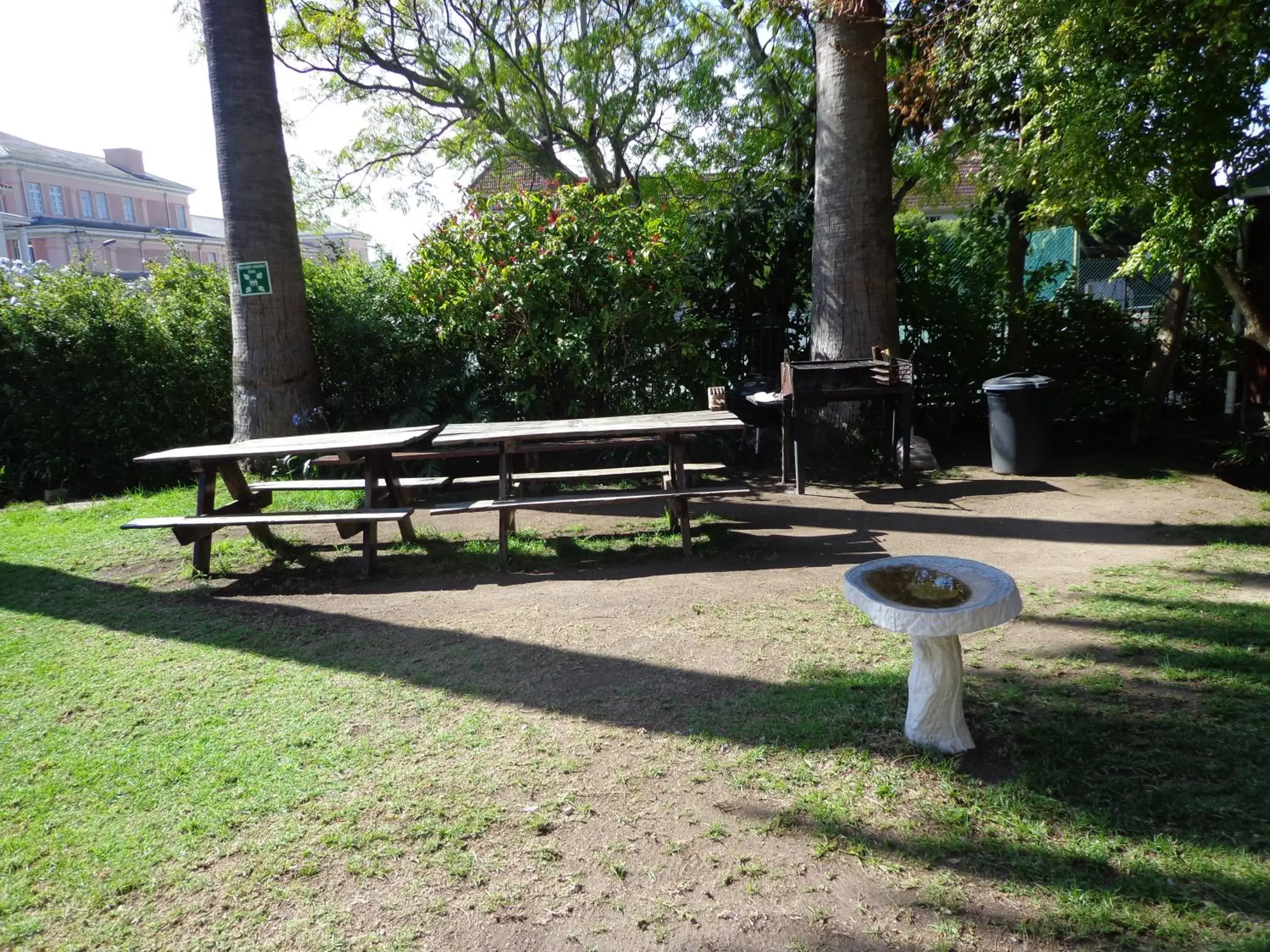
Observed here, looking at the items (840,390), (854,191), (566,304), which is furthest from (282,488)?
(854,191)

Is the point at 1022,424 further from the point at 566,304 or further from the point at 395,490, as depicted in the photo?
the point at 395,490

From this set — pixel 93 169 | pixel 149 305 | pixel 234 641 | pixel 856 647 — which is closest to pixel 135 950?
pixel 234 641

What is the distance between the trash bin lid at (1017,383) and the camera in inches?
352

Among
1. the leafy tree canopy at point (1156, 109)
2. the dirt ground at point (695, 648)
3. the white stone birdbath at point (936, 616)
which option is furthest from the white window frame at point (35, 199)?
the white stone birdbath at point (936, 616)

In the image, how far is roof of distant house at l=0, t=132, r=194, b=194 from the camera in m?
40.4

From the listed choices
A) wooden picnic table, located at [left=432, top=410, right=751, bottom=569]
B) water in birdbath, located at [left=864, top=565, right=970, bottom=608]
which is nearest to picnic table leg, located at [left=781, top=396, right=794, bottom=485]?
wooden picnic table, located at [left=432, top=410, right=751, bottom=569]

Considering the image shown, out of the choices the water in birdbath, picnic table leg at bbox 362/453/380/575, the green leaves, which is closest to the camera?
the water in birdbath

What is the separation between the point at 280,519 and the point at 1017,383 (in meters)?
6.86

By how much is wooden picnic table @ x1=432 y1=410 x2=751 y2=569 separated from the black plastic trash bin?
3.55 meters

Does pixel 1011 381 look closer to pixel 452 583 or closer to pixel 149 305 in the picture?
pixel 452 583

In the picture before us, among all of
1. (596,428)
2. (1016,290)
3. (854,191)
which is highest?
(854,191)

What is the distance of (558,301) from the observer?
30.6ft

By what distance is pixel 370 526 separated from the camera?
6.16 meters

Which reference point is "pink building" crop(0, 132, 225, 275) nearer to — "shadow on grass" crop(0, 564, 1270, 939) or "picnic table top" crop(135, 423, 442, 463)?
"picnic table top" crop(135, 423, 442, 463)
